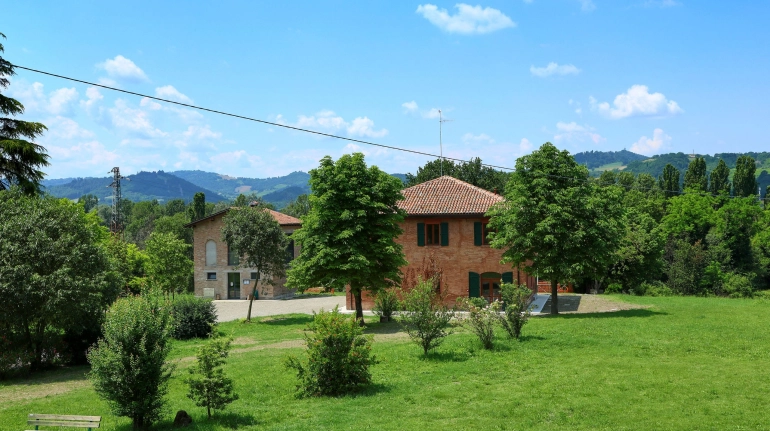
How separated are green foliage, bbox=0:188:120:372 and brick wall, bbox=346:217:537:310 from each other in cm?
1697

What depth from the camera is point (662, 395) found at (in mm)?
14594

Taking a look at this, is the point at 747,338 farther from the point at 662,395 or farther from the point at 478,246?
the point at 478,246

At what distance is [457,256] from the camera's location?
36531 millimetres

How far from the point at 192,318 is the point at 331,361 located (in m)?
16.5

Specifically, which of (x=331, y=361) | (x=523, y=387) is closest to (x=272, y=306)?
(x=331, y=361)

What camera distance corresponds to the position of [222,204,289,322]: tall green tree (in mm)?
35969

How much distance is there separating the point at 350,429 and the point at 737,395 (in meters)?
9.31

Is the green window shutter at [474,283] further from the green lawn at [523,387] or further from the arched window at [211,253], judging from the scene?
the arched window at [211,253]

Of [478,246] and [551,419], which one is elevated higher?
[478,246]

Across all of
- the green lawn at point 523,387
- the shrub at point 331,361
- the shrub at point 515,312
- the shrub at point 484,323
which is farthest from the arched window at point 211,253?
the shrub at point 331,361

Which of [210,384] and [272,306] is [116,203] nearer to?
[272,306]

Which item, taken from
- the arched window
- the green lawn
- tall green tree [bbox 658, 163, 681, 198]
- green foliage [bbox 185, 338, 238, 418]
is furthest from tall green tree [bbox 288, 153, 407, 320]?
tall green tree [bbox 658, 163, 681, 198]

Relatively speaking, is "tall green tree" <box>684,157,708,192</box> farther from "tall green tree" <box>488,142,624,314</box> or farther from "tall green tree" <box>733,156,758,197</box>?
"tall green tree" <box>488,142,624,314</box>

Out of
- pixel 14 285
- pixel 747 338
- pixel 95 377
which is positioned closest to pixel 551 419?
pixel 95 377
